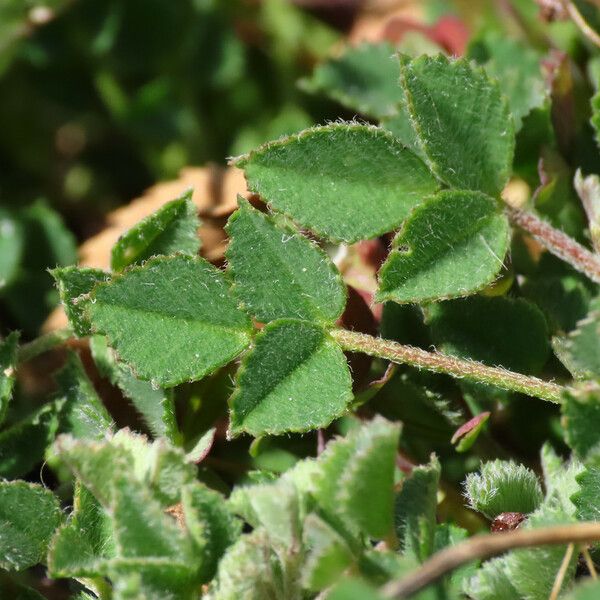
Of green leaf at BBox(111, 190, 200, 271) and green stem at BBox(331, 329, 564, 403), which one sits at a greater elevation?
green leaf at BBox(111, 190, 200, 271)

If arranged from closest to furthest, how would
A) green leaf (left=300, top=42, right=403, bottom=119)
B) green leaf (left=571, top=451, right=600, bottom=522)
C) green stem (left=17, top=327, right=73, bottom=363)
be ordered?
green leaf (left=571, top=451, right=600, bottom=522) < green stem (left=17, top=327, right=73, bottom=363) < green leaf (left=300, top=42, right=403, bottom=119)

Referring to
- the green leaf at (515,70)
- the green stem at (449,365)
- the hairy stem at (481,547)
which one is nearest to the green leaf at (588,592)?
the hairy stem at (481,547)

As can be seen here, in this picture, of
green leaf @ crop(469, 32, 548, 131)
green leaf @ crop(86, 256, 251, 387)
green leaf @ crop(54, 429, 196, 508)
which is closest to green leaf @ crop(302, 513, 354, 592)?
green leaf @ crop(54, 429, 196, 508)

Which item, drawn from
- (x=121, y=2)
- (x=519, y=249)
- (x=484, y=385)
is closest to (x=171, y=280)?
(x=484, y=385)

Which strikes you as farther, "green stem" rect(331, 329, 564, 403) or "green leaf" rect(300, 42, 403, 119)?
"green leaf" rect(300, 42, 403, 119)

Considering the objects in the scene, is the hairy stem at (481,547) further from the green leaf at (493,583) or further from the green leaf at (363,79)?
the green leaf at (363,79)

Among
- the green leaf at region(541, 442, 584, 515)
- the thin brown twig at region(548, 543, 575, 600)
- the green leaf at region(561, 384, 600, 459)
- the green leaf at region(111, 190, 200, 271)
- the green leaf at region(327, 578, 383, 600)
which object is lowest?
the green leaf at region(541, 442, 584, 515)

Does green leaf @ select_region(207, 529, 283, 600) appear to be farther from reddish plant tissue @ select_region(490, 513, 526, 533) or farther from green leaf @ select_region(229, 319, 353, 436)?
reddish plant tissue @ select_region(490, 513, 526, 533)

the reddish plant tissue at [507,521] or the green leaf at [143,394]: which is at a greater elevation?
the green leaf at [143,394]
